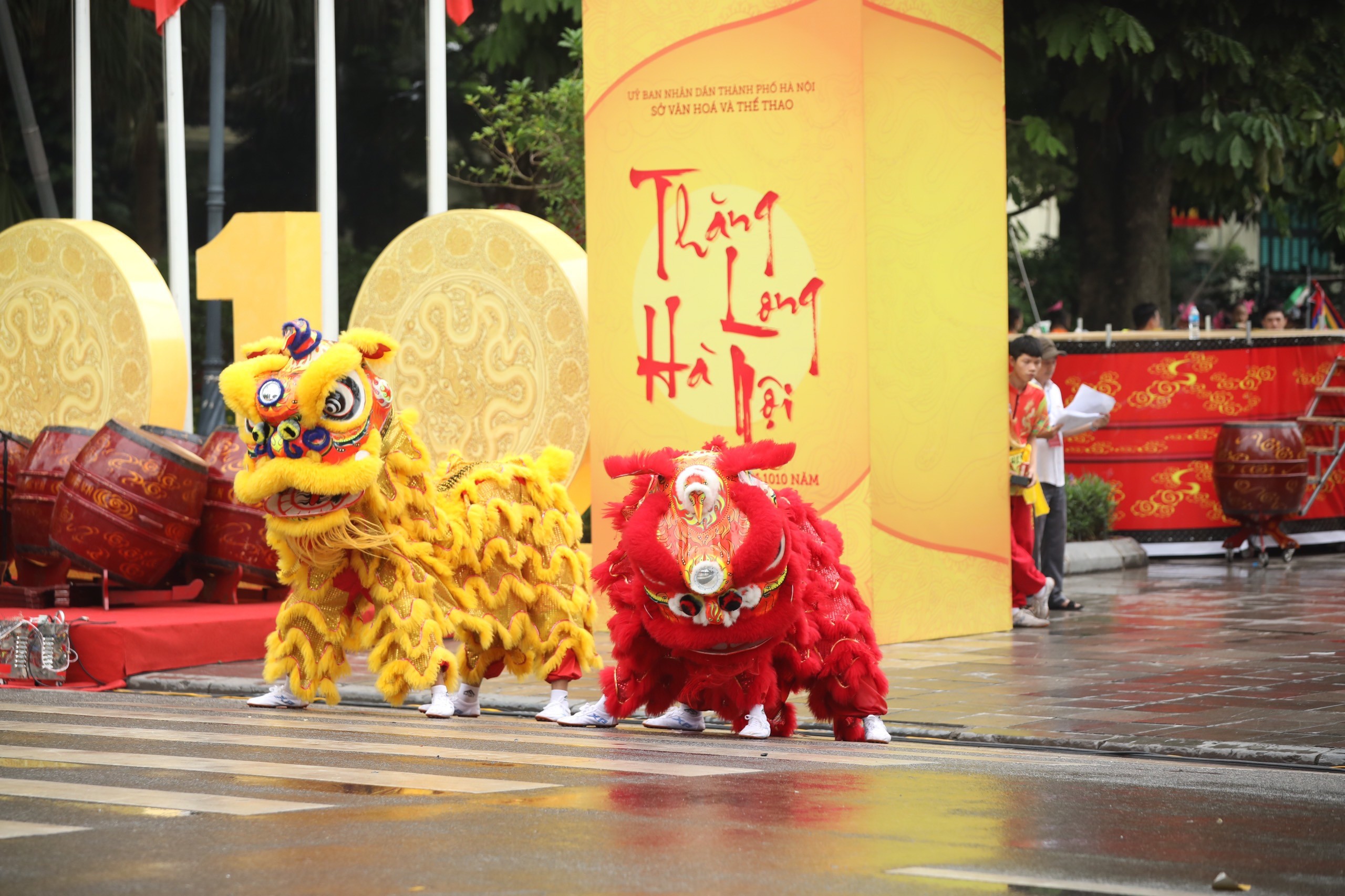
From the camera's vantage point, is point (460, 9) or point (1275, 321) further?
point (1275, 321)

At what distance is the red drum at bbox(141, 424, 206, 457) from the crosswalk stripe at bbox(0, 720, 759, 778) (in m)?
4.53

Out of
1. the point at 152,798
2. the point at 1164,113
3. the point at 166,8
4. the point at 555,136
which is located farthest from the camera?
the point at 1164,113

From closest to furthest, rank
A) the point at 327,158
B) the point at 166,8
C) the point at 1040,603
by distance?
1. the point at 1040,603
2. the point at 327,158
3. the point at 166,8

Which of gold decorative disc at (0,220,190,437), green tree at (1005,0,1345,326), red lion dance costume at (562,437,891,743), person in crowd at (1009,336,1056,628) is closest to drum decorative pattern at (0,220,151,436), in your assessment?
gold decorative disc at (0,220,190,437)

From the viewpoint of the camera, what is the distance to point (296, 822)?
206 inches

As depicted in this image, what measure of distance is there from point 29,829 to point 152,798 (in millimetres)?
635

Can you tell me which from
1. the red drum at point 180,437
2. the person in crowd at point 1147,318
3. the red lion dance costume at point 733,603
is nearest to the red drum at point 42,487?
the red drum at point 180,437

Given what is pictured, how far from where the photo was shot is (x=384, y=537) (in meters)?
8.38

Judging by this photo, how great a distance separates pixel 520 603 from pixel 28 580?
492 centimetres

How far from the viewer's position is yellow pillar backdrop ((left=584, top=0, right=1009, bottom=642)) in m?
11.7

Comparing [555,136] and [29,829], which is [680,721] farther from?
[555,136]

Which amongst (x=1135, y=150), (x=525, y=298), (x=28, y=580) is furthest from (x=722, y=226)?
(x=1135, y=150)

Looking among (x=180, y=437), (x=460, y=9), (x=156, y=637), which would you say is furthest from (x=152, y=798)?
(x=460, y=9)

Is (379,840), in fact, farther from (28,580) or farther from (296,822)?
(28,580)
